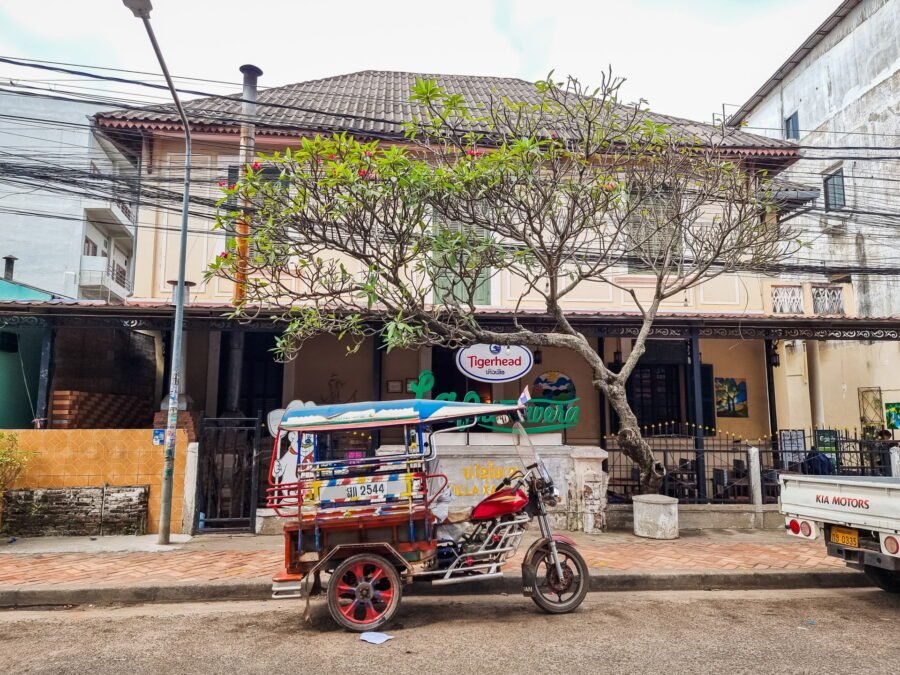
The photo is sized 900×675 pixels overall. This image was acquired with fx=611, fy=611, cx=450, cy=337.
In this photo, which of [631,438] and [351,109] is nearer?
[631,438]

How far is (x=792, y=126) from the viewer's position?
83.4ft

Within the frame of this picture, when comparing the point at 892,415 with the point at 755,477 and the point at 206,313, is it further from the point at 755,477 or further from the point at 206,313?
the point at 206,313

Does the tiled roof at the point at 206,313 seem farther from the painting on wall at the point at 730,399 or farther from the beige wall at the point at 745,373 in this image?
the painting on wall at the point at 730,399

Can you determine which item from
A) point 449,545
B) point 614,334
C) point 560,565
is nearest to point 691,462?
point 614,334

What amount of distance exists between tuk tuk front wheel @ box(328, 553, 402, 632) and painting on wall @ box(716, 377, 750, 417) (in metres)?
11.6

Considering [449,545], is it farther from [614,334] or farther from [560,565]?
[614,334]

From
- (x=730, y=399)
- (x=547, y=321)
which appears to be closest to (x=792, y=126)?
(x=730, y=399)

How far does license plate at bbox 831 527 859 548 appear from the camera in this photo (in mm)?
5898

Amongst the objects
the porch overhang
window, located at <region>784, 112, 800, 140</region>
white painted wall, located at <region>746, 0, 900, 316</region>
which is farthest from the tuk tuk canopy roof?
window, located at <region>784, 112, 800, 140</region>

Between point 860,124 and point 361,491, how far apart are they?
77.2ft

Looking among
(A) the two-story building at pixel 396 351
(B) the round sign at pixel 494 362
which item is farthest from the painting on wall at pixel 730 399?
(B) the round sign at pixel 494 362

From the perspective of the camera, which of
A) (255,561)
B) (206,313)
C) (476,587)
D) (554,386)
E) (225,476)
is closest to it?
(476,587)

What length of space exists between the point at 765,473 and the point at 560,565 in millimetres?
6252

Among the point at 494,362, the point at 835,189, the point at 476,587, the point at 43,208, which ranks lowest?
the point at 476,587
